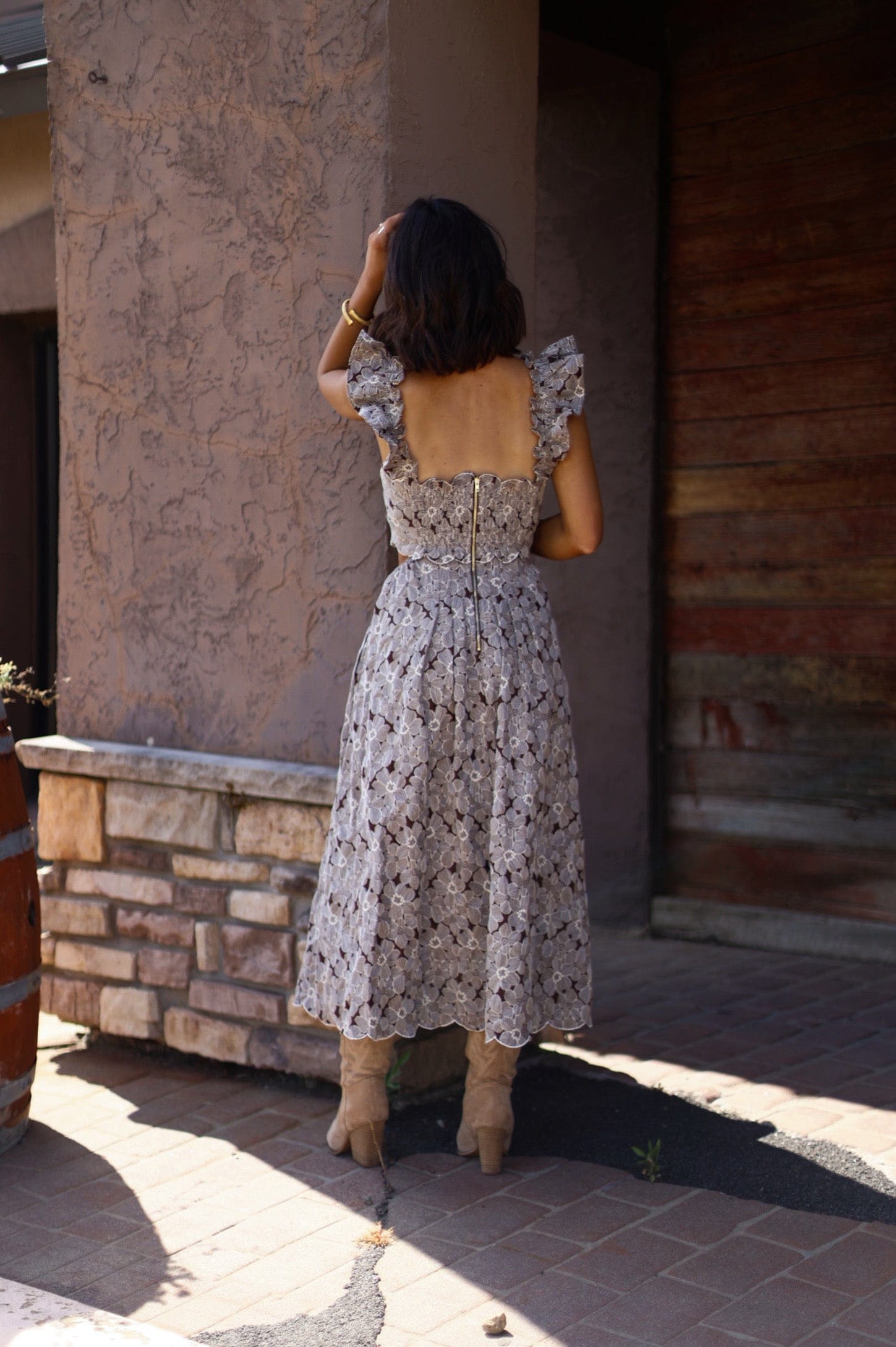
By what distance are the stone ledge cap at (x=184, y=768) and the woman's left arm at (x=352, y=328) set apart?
936 millimetres

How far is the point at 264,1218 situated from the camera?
9.79ft

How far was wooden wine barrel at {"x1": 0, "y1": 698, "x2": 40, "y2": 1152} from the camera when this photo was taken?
10.6ft

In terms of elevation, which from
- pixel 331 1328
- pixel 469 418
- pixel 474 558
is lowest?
pixel 331 1328

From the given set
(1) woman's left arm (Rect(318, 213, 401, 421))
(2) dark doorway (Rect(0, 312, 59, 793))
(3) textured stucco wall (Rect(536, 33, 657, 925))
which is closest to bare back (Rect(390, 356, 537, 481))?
(1) woman's left arm (Rect(318, 213, 401, 421))

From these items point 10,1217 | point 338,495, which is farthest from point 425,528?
point 10,1217

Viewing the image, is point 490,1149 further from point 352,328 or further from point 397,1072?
point 352,328

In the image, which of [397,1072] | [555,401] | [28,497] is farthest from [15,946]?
[28,497]

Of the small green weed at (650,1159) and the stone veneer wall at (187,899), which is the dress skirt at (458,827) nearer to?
the small green weed at (650,1159)

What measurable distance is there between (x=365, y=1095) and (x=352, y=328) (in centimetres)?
166

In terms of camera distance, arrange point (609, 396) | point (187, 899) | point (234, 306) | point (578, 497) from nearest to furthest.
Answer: point (578, 497) → point (234, 306) → point (187, 899) → point (609, 396)

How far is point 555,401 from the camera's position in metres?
3.07

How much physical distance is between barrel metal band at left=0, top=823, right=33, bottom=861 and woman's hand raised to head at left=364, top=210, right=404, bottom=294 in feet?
4.69

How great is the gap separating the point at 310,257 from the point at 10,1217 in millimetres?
2286

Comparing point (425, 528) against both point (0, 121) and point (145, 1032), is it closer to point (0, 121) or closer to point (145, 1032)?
point (145, 1032)
